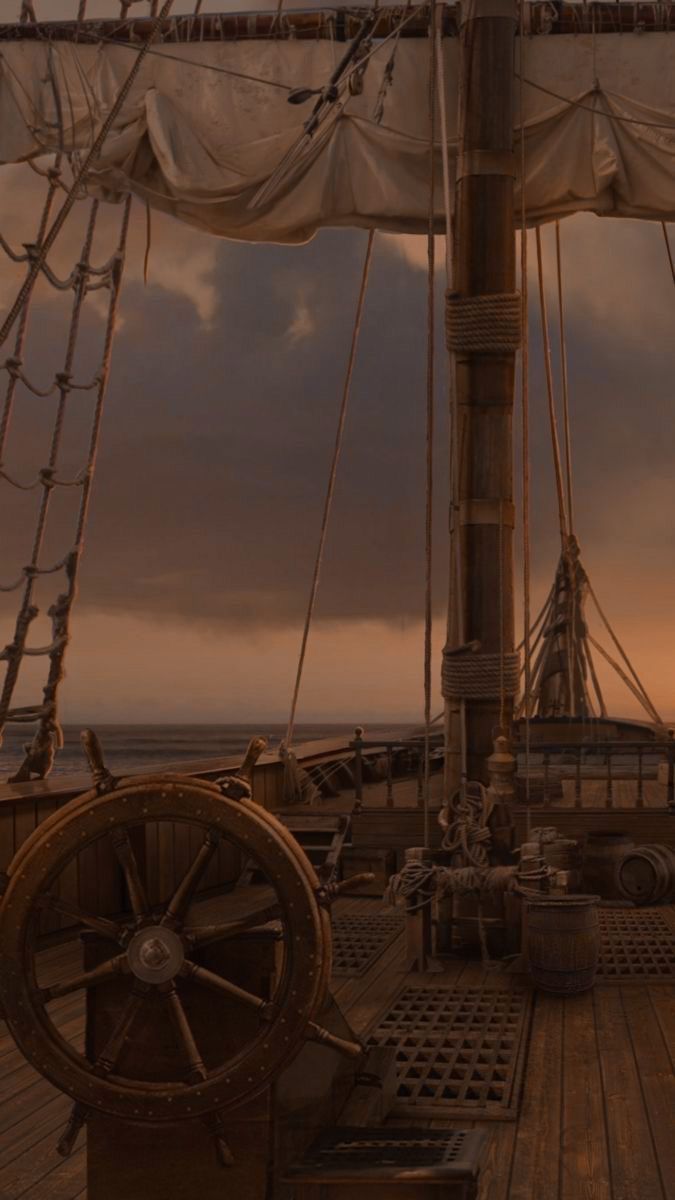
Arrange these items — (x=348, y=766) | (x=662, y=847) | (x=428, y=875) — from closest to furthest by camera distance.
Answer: (x=428, y=875) < (x=662, y=847) < (x=348, y=766)

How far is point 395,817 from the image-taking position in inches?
360

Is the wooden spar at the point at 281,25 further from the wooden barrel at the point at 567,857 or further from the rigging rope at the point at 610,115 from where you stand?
the wooden barrel at the point at 567,857

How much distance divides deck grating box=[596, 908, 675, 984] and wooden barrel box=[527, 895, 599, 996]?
0.38m

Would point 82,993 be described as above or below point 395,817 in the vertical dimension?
below

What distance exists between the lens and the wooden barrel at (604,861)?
845cm

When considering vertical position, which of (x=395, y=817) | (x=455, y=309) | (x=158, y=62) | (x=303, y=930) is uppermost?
(x=158, y=62)

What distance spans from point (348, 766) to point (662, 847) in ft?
14.4

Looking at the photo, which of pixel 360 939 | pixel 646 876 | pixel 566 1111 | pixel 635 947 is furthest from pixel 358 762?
pixel 566 1111

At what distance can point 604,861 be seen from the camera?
27.9 feet

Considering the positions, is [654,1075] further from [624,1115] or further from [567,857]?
[567,857]

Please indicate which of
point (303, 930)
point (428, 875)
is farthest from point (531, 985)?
point (303, 930)

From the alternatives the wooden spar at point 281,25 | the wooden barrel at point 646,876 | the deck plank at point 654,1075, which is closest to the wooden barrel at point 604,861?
the wooden barrel at point 646,876

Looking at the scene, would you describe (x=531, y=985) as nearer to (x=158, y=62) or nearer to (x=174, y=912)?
(x=174, y=912)

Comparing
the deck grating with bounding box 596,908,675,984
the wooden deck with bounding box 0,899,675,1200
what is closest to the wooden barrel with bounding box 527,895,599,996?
the wooden deck with bounding box 0,899,675,1200
